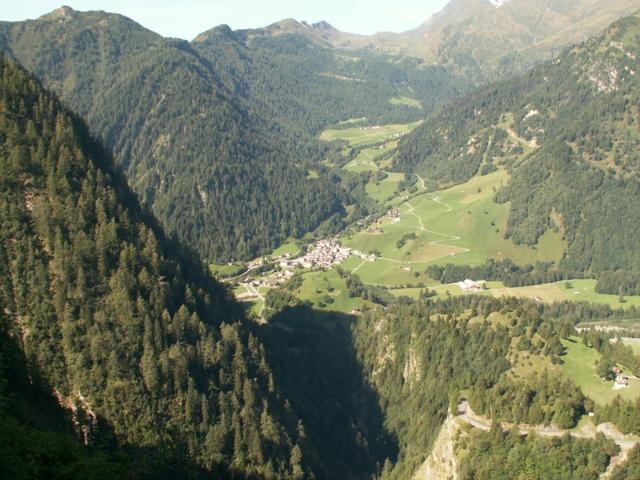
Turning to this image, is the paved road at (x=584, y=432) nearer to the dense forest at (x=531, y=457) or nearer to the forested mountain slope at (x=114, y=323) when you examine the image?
the dense forest at (x=531, y=457)

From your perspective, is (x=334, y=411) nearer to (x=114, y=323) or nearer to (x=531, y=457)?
(x=114, y=323)

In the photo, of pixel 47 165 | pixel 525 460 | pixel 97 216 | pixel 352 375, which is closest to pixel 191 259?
pixel 97 216

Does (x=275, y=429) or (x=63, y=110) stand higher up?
(x=63, y=110)

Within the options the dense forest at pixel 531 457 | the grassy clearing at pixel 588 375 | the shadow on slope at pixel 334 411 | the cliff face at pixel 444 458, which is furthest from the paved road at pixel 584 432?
the shadow on slope at pixel 334 411

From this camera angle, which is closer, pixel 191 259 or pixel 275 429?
pixel 275 429

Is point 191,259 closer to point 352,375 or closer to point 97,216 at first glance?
point 97,216

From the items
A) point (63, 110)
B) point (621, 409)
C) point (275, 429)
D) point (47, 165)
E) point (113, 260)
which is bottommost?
point (275, 429)

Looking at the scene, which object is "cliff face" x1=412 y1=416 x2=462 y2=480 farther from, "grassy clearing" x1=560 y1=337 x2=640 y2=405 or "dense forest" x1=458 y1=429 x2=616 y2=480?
"grassy clearing" x1=560 y1=337 x2=640 y2=405

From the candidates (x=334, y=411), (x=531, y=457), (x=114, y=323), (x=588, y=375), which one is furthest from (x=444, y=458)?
(x=114, y=323)
